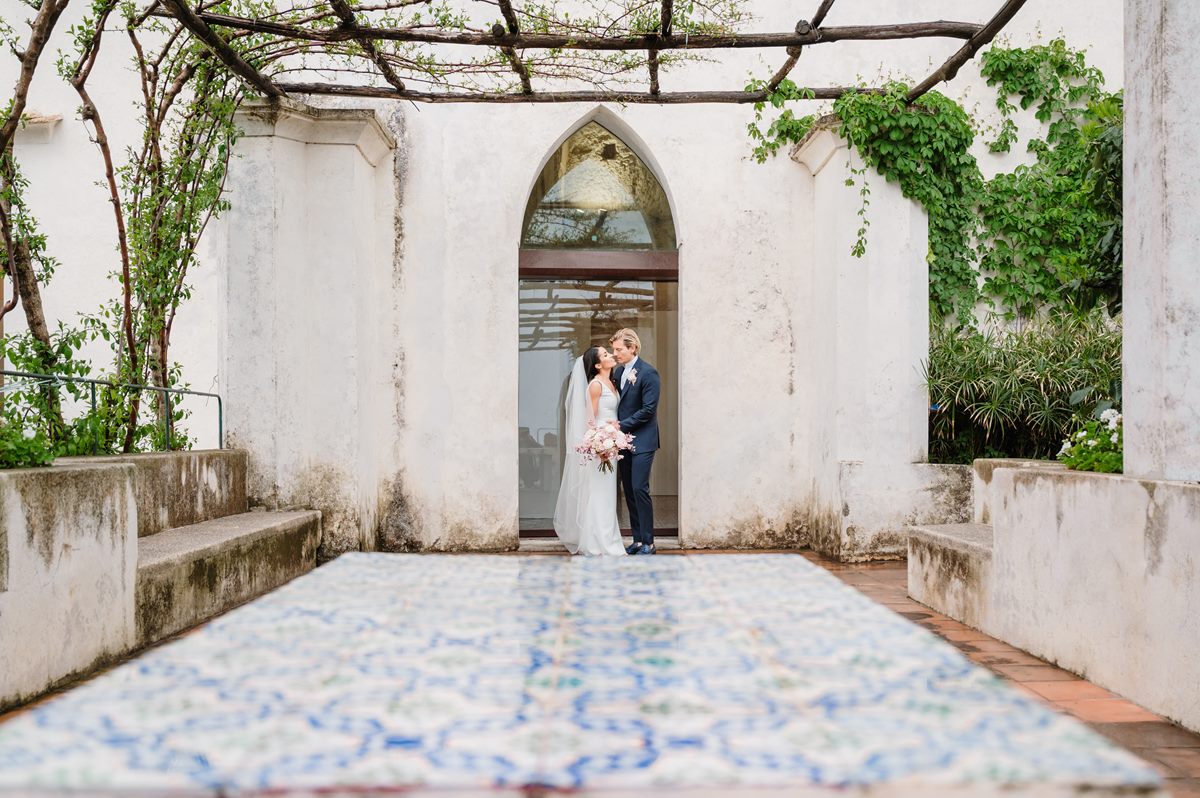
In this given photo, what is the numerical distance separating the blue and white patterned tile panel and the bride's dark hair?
737 centimetres

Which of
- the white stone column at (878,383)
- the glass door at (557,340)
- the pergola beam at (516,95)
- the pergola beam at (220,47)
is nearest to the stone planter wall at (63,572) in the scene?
the pergola beam at (220,47)

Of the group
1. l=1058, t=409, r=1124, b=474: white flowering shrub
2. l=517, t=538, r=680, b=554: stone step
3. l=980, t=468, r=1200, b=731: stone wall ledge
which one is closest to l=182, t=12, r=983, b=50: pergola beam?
l=1058, t=409, r=1124, b=474: white flowering shrub

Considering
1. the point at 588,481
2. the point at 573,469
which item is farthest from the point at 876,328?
the point at 573,469

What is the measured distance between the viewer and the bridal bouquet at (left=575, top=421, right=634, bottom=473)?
857 cm

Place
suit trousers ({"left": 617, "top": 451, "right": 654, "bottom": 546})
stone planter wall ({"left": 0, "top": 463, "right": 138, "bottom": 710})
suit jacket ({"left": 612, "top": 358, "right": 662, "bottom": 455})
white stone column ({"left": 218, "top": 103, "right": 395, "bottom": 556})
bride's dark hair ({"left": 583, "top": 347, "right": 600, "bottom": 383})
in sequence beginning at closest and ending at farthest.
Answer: stone planter wall ({"left": 0, "top": 463, "right": 138, "bottom": 710}), white stone column ({"left": 218, "top": 103, "right": 395, "bottom": 556}), suit trousers ({"left": 617, "top": 451, "right": 654, "bottom": 546}), suit jacket ({"left": 612, "top": 358, "right": 662, "bottom": 455}), bride's dark hair ({"left": 583, "top": 347, "right": 600, "bottom": 383})

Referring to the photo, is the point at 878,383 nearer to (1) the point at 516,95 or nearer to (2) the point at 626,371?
(2) the point at 626,371

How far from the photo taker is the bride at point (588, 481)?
8.95m

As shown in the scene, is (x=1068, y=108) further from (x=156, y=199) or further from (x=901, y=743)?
(x=901, y=743)

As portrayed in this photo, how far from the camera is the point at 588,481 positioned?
9.09 m

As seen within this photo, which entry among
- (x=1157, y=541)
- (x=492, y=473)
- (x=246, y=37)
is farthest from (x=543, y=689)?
(x=492, y=473)

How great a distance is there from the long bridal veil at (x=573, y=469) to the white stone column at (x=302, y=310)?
69.5 inches

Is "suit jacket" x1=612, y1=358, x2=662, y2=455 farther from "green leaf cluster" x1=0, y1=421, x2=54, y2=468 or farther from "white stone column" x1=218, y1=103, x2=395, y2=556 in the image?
"green leaf cluster" x1=0, y1=421, x2=54, y2=468

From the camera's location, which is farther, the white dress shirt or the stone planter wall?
the white dress shirt

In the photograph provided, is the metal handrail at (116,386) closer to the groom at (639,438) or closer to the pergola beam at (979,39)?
the groom at (639,438)
